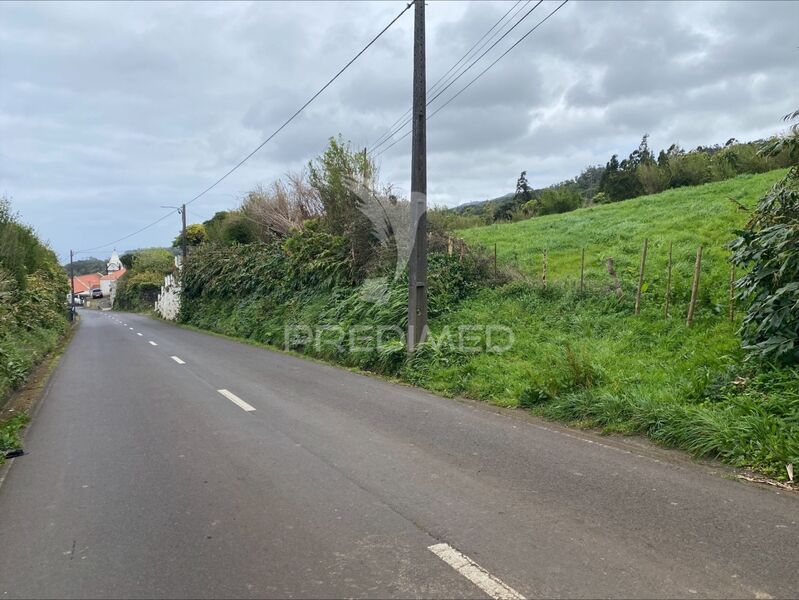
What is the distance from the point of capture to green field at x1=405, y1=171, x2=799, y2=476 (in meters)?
5.93

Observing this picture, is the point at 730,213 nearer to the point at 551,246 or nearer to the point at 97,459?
the point at 551,246

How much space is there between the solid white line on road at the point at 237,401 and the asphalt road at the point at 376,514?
75 centimetres

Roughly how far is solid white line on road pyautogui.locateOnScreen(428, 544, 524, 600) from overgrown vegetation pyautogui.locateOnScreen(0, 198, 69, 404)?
9.74m

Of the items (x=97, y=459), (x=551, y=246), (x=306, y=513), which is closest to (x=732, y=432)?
(x=306, y=513)

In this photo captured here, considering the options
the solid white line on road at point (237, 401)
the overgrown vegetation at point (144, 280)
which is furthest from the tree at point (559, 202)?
the overgrown vegetation at point (144, 280)

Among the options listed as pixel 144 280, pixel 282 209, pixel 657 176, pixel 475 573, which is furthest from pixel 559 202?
pixel 144 280

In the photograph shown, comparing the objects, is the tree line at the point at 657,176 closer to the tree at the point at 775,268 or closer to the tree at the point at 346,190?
the tree at the point at 346,190

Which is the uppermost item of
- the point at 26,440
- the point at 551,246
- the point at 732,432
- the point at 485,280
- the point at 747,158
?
the point at 747,158

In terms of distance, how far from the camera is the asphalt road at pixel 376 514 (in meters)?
3.45

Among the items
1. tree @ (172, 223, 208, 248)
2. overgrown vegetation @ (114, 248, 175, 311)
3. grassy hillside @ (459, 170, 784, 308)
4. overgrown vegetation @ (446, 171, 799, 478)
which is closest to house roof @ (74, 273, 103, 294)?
overgrown vegetation @ (114, 248, 175, 311)

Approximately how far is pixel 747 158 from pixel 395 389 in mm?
27235

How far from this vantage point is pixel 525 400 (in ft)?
27.0

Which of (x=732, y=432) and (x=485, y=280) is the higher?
(x=485, y=280)

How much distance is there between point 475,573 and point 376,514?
1152 millimetres
